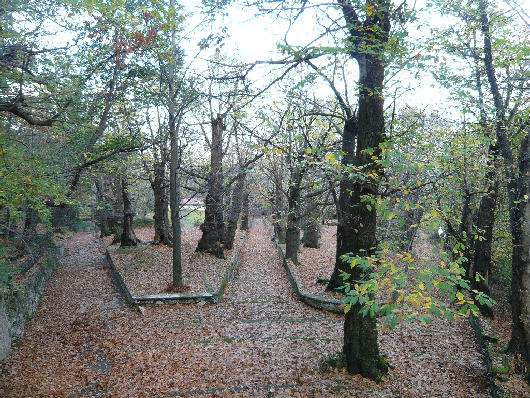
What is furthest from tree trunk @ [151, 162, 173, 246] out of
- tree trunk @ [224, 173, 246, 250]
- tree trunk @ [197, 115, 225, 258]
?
tree trunk @ [224, 173, 246, 250]

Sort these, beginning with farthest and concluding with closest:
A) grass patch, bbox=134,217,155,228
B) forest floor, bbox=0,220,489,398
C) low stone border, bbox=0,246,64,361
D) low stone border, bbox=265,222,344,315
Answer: grass patch, bbox=134,217,155,228 < low stone border, bbox=265,222,344,315 < low stone border, bbox=0,246,64,361 < forest floor, bbox=0,220,489,398

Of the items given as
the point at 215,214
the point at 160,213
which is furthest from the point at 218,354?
the point at 160,213

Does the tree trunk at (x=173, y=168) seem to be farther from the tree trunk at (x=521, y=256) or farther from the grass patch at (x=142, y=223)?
the grass patch at (x=142, y=223)

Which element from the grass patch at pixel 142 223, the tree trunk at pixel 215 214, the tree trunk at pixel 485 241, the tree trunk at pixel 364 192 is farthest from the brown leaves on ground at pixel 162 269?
the grass patch at pixel 142 223

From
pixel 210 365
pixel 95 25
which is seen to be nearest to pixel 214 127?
pixel 95 25

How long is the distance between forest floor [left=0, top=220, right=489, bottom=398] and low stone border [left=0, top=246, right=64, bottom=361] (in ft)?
0.83

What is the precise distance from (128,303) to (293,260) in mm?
7553

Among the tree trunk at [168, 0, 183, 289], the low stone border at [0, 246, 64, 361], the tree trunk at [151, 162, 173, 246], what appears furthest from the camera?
the tree trunk at [151, 162, 173, 246]

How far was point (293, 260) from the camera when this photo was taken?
16203mm

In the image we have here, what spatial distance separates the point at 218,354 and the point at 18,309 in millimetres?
5952

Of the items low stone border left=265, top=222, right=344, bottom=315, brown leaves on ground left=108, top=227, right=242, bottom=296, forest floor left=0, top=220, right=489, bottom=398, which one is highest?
brown leaves on ground left=108, top=227, right=242, bottom=296

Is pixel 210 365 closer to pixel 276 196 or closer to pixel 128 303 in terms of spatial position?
pixel 128 303

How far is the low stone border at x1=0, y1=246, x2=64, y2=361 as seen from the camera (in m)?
8.00

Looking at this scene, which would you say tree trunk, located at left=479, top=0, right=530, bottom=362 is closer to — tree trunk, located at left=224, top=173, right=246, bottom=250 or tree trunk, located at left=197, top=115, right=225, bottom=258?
tree trunk, located at left=197, top=115, right=225, bottom=258
